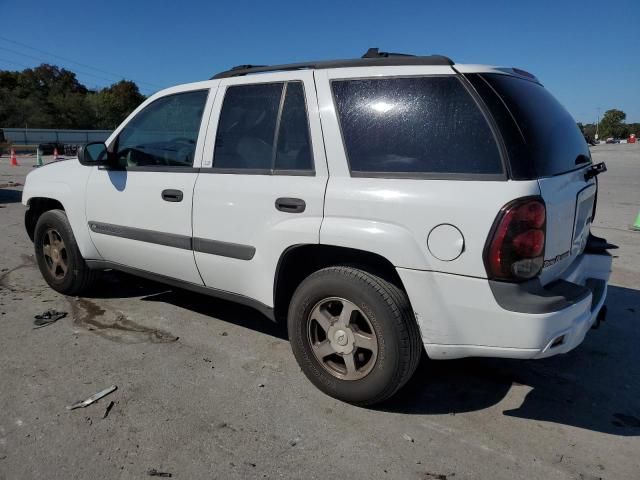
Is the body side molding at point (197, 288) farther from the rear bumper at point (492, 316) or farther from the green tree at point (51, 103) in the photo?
the green tree at point (51, 103)

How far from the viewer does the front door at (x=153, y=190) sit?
355cm

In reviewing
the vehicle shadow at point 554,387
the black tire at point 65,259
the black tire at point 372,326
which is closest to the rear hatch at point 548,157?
the black tire at point 372,326

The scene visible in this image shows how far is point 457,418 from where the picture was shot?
9.20 ft

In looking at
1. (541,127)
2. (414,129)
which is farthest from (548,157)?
(414,129)

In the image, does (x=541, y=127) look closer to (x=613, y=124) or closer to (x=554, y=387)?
(x=554, y=387)

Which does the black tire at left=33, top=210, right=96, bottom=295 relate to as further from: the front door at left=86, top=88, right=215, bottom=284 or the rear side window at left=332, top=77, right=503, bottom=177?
the rear side window at left=332, top=77, right=503, bottom=177

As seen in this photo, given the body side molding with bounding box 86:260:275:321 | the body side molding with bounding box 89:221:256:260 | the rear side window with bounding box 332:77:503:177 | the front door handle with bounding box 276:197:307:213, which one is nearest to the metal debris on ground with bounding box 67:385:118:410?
→ the body side molding with bounding box 86:260:275:321

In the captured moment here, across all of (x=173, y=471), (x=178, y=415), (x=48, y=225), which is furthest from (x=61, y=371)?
(x=48, y=225)

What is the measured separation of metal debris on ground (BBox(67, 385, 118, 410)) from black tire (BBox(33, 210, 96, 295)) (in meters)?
1.80

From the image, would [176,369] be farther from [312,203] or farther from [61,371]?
[312,203]

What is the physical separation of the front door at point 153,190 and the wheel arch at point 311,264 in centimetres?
77

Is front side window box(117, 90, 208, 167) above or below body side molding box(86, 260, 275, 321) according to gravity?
above

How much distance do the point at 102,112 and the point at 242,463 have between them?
244ft

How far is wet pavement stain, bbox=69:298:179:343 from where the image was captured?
149 inches
